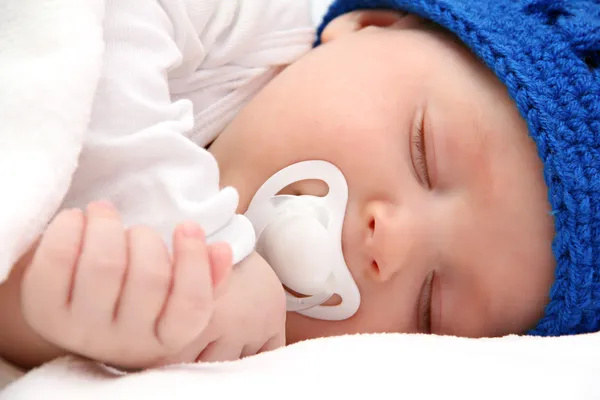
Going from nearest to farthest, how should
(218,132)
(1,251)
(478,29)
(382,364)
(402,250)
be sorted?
(1,251) → (382,364) → (402,250) → (478,29) → (218,132)

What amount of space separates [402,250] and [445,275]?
12cm

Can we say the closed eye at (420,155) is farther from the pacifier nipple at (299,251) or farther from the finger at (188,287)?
the finger at (188,287)

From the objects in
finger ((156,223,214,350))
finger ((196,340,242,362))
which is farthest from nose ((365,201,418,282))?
finger ((156,223,214,350))

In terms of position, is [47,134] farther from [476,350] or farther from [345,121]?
[476,350]

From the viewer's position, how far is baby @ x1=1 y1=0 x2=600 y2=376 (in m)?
0.79

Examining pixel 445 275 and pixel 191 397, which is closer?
pixel 191 397

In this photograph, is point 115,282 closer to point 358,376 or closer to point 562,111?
point 358,376

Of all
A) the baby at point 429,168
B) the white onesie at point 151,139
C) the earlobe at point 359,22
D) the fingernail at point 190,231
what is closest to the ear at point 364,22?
the earlobe at point 359,22

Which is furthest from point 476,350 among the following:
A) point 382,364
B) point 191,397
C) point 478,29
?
point 478,29

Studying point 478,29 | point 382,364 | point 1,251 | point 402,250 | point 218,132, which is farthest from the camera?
point 218,132

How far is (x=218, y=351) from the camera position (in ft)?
2.47

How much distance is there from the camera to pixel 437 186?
3.11ft

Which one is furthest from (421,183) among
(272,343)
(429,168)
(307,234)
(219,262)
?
(219,262)

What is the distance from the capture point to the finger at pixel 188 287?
560 millimetres
